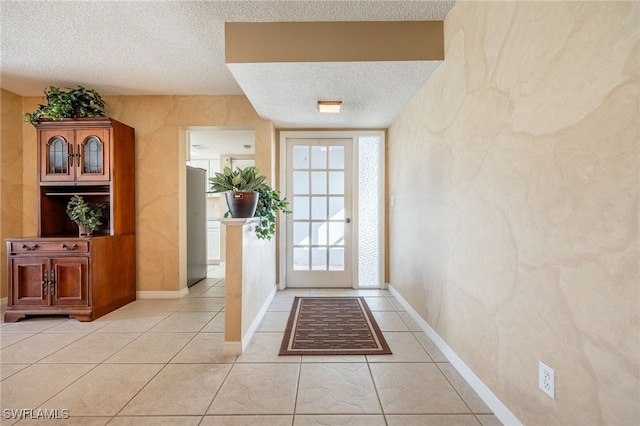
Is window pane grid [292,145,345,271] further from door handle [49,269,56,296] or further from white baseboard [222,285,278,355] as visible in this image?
door handle [49,269,56,296]

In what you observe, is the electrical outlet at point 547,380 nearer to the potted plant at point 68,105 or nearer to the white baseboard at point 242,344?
the white baseboard at point 242,344

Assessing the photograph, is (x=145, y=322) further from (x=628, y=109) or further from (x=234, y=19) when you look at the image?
(x=628, y=109)

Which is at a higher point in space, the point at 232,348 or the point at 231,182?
the point at 231,182

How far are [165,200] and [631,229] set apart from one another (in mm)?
3813

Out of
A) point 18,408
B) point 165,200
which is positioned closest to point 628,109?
point 18,408

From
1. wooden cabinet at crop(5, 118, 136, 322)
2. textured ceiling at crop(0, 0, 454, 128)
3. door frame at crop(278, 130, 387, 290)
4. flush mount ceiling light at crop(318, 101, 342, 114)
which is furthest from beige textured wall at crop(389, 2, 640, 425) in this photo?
wooden cabinet at crop(5, 118, 136, 322)

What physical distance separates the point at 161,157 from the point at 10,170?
1.67 meters

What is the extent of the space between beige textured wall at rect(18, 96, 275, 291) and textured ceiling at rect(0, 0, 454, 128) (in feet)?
0.60

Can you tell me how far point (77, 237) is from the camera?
2.83 meters

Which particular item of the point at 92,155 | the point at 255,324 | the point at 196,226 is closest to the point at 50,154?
the point at 92,155

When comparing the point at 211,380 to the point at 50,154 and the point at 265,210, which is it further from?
the point at 50,154

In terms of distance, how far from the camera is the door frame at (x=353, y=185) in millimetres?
3740

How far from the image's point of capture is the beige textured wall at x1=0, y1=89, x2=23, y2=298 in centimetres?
318

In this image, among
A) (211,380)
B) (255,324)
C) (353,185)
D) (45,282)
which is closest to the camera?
(211,380)
